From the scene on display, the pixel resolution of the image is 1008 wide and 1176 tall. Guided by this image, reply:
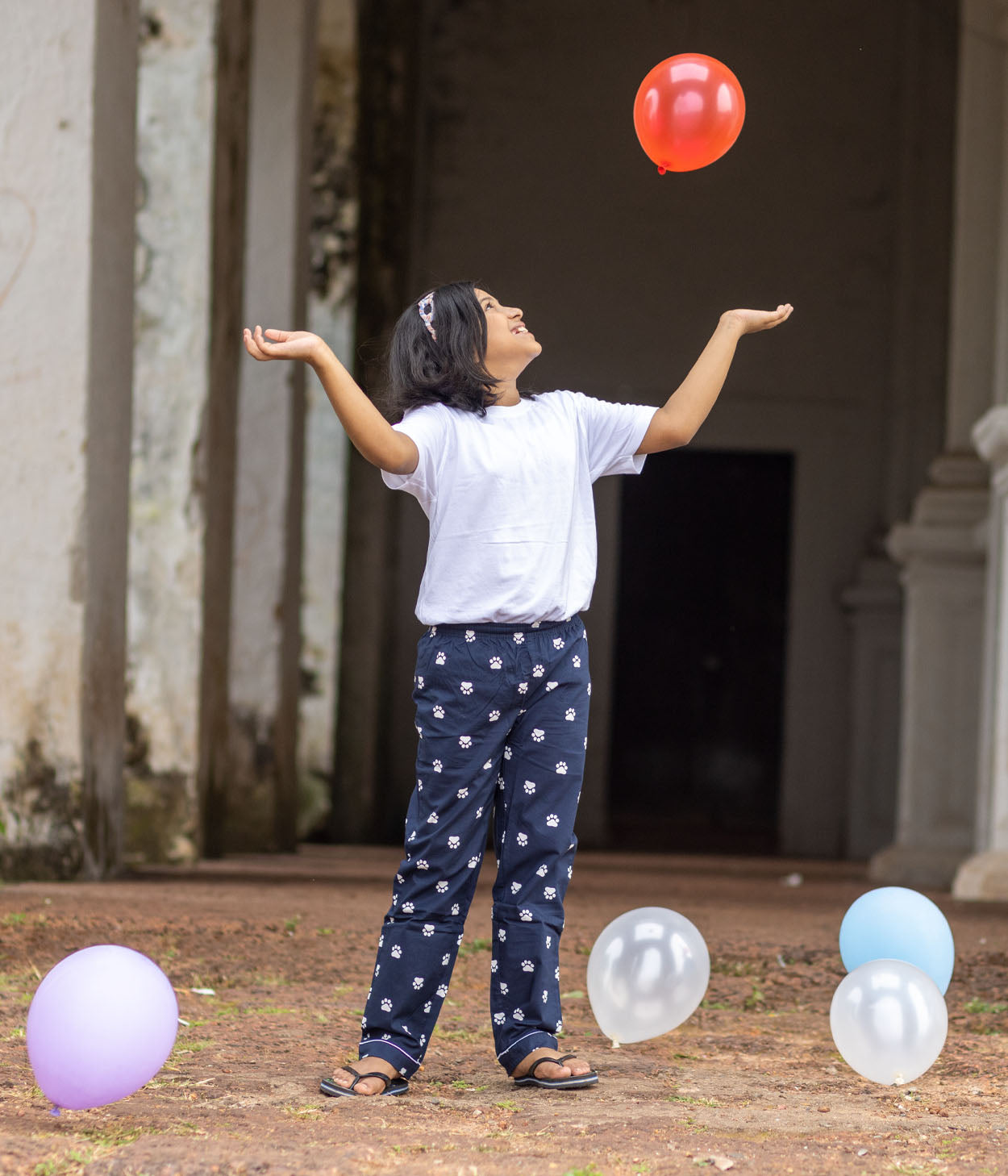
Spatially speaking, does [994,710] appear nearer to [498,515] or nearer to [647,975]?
[647,975]

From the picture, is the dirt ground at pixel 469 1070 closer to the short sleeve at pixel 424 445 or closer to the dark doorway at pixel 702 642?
the short sleeve at pixel 424 445

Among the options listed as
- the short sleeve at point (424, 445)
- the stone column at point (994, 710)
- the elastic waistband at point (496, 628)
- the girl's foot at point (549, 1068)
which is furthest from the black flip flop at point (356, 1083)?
the stone column at point (994, 710)

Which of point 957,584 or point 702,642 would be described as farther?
point 702,642

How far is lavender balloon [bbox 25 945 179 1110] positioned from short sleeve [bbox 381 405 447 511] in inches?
34.6

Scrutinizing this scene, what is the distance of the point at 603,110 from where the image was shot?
467 inches

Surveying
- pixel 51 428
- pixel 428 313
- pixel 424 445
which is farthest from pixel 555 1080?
pixel 51 428

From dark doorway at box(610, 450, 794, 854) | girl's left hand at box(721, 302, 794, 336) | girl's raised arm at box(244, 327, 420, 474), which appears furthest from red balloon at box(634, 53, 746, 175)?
dark doorway at box(610, 450, 794, 854)

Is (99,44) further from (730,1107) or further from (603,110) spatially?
(603,110)

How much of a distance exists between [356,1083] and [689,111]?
199 cm

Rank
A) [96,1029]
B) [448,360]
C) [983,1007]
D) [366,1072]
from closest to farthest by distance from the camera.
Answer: [96,1029], [366,1072], [448,360], [983,1007]

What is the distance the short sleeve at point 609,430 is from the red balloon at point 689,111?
736 millimetres

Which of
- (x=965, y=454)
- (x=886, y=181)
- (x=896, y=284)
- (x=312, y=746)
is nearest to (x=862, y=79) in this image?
(x=886, y=181)

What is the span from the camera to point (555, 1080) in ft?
8.19

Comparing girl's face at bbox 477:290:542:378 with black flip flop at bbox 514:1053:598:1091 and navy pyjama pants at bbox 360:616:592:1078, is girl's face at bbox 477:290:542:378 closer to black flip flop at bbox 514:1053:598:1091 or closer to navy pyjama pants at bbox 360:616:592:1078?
navy pyjama pants at bbox 360:616:592:1078
